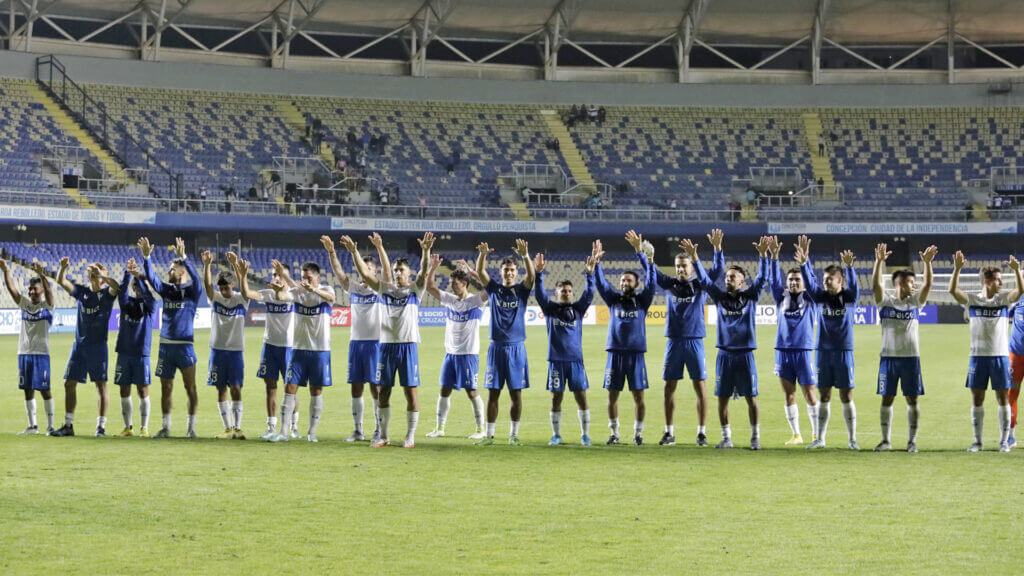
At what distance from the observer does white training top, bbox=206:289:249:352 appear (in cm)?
1405

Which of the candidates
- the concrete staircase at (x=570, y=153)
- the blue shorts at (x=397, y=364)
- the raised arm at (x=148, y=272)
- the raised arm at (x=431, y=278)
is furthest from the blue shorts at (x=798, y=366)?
the concrete staircase at (x=570, y=153)

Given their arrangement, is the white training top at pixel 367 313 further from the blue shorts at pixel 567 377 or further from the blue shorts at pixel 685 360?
the blue shorts at pixel 685 360

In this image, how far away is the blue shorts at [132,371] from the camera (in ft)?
46.1

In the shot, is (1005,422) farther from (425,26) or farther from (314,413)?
(425,26)

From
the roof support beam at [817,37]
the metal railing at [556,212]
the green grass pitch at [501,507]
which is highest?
the roof support beam at [817,37]

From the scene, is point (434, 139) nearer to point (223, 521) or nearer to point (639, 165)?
point (639, 165)

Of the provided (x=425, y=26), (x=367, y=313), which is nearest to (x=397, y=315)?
(x=367, y=313)

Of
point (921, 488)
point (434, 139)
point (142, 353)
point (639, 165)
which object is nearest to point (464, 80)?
point (434, 139)

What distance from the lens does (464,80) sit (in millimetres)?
56031

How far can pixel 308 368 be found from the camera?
45.4 feet

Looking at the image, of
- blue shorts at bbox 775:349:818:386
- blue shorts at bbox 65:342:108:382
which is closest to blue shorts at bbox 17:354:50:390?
blue shorts at bbox 65:342:108:382

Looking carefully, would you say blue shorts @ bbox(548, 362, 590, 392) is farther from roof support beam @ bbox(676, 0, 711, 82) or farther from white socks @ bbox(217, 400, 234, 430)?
roof support beam @ bbox(676, 0, 711, 82)

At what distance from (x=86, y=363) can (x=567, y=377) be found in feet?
19.4

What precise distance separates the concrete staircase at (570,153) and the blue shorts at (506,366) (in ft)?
138
